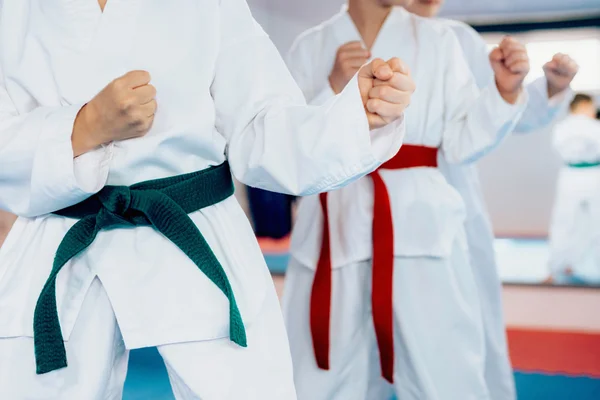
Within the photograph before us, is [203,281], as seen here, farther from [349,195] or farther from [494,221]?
[494,221]

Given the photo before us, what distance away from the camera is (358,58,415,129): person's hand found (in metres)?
0.97

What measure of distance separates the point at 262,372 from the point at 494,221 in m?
7.40

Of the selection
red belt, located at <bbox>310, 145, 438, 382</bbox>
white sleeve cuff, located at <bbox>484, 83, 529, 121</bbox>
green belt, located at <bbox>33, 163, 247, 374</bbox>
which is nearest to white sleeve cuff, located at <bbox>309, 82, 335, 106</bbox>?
red belt, located at <bbox>310, 145, 438, 382</bbox>

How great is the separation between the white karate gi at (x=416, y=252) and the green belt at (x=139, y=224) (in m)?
0.73

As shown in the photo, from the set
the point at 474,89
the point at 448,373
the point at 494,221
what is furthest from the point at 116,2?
the point at 494,221

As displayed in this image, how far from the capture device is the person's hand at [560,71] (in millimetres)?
1803

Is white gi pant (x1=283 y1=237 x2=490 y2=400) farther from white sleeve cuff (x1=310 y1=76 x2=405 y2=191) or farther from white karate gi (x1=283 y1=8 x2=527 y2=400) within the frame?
white sleeve cuff (x1=310 y1=76 x2=405 y2=191)

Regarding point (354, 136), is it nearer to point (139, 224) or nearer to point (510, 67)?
point (139, 224)

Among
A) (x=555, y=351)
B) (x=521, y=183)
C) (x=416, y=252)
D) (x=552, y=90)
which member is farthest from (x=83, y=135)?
(x=521, y=183)

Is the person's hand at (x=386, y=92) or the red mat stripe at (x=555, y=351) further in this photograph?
the red mat stripe at (x=555, y=351)

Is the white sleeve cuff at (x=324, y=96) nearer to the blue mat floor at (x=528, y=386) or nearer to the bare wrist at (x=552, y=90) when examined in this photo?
the bare wrist at (x=552, y=90)

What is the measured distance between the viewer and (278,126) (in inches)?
41.3

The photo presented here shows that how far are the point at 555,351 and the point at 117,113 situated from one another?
9.45 feet

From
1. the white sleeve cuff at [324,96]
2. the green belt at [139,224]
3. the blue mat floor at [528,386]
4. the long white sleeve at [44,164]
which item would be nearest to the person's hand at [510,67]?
Answer: the white sleeve cuff at [324,96]
